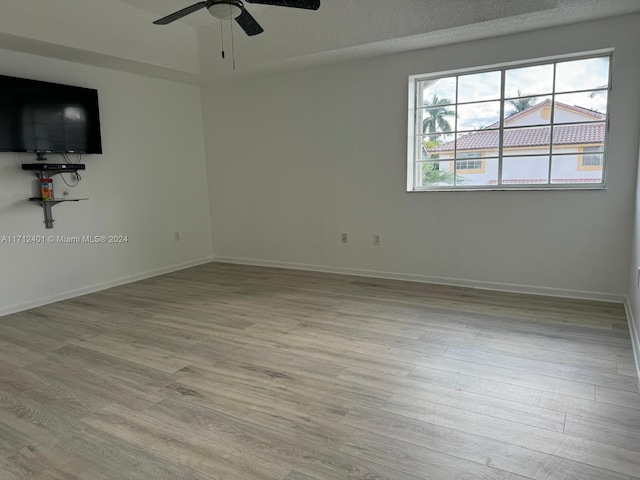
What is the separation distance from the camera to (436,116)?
14.7 ft

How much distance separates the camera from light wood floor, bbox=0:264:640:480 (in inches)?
70.5

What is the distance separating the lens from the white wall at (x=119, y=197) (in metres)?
3.97

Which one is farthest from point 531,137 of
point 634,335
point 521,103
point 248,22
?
point 248,22

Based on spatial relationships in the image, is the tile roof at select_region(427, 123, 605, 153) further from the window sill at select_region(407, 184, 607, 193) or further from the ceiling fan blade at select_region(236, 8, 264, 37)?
the ceiling fan blade at select_region(236, 8, 264, 37)

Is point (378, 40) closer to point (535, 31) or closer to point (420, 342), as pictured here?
point (535, 31)

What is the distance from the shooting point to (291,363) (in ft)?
8.98

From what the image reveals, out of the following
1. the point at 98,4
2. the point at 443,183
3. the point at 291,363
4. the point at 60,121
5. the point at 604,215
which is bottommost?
the point at 291,363

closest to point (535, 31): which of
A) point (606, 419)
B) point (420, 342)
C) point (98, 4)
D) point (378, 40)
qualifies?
point (378, 40)

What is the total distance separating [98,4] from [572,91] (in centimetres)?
439

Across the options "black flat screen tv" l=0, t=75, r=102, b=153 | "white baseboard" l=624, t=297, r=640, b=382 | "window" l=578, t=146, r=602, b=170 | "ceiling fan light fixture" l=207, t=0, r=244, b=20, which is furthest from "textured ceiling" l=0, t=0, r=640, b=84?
"white baseboard" l=624, t=297, r=640, b=382

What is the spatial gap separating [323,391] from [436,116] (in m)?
3.22

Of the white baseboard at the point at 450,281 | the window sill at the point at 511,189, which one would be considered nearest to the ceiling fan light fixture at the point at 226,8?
the window sill at the point at 511,189

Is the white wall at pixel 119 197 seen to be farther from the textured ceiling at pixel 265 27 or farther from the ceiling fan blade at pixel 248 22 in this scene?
the ceiling fan blade at pixel 248 22

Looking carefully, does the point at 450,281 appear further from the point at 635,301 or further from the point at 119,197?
the point at 119,197
